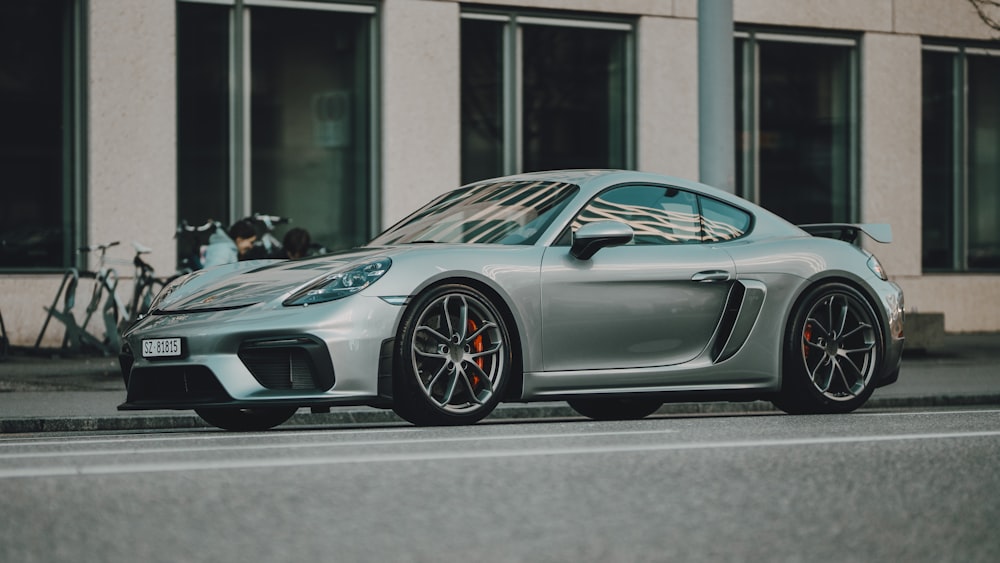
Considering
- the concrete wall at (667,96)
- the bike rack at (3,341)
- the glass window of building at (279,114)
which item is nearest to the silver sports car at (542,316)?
the bike rack at (3,341)

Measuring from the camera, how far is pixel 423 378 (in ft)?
25.9

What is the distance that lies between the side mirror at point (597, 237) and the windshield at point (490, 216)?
10.2 inches

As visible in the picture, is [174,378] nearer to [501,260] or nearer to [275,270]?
[275,270]

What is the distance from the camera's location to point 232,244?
14164 mm

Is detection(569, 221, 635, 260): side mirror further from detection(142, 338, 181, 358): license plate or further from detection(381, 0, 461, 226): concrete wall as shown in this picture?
detection(381, 0, 461, 226): concrete wall

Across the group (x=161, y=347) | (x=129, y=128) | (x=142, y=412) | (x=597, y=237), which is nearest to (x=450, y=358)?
(x=597, y=237)

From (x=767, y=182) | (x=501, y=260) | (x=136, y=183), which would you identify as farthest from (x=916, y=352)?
(x=501, y=260)

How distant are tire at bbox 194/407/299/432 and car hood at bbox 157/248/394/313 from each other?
29.0 inches

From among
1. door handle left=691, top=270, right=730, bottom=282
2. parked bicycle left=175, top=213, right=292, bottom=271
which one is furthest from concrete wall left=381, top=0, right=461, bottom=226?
door handle left=691, top=270, right=730, bottom=282

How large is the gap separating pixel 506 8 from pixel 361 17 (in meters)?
1.71

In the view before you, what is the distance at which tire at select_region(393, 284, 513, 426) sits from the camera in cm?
782

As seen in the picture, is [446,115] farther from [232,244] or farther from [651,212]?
[651,212]

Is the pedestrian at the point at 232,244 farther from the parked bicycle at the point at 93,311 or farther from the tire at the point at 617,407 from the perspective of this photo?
the tire at the point at 617,407

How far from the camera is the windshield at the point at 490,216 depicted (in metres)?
8.58
